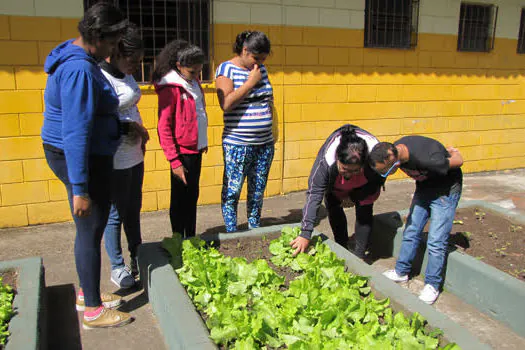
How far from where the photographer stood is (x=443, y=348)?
221 centimetres

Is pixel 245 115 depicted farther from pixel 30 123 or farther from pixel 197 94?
pixel 30 123

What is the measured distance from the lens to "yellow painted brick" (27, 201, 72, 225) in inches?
190

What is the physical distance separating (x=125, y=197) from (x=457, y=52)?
5.79 m

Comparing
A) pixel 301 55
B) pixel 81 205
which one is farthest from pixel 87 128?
pixel 301 55

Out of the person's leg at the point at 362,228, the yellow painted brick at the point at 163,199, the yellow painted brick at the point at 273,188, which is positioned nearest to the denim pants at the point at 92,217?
the person's leg at the point at 362,228

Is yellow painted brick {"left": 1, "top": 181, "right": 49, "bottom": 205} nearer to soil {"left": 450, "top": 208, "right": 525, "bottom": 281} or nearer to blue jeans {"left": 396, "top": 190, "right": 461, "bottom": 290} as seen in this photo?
→ blue jeans {"left": 396, "top": 190, "right": 461, "bottom": 290}

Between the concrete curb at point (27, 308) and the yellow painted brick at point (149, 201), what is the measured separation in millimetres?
2101

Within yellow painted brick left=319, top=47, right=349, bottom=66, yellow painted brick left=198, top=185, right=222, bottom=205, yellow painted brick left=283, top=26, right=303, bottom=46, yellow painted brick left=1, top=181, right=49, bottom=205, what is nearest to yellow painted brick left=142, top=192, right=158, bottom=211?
yellow painted brick left=198, top=185, right=222, bottom=205

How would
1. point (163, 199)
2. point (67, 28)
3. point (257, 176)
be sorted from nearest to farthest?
point (257, 176), point (67, 28), point (163, 199)

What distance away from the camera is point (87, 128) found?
240cm

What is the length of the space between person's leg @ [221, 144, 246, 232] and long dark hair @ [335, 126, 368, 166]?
93 cm

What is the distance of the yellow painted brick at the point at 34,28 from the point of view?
4.43 metres

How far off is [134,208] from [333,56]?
3.67 metres

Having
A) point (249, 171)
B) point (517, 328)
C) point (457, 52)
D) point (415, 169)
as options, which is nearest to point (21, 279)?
point (249, 171)
